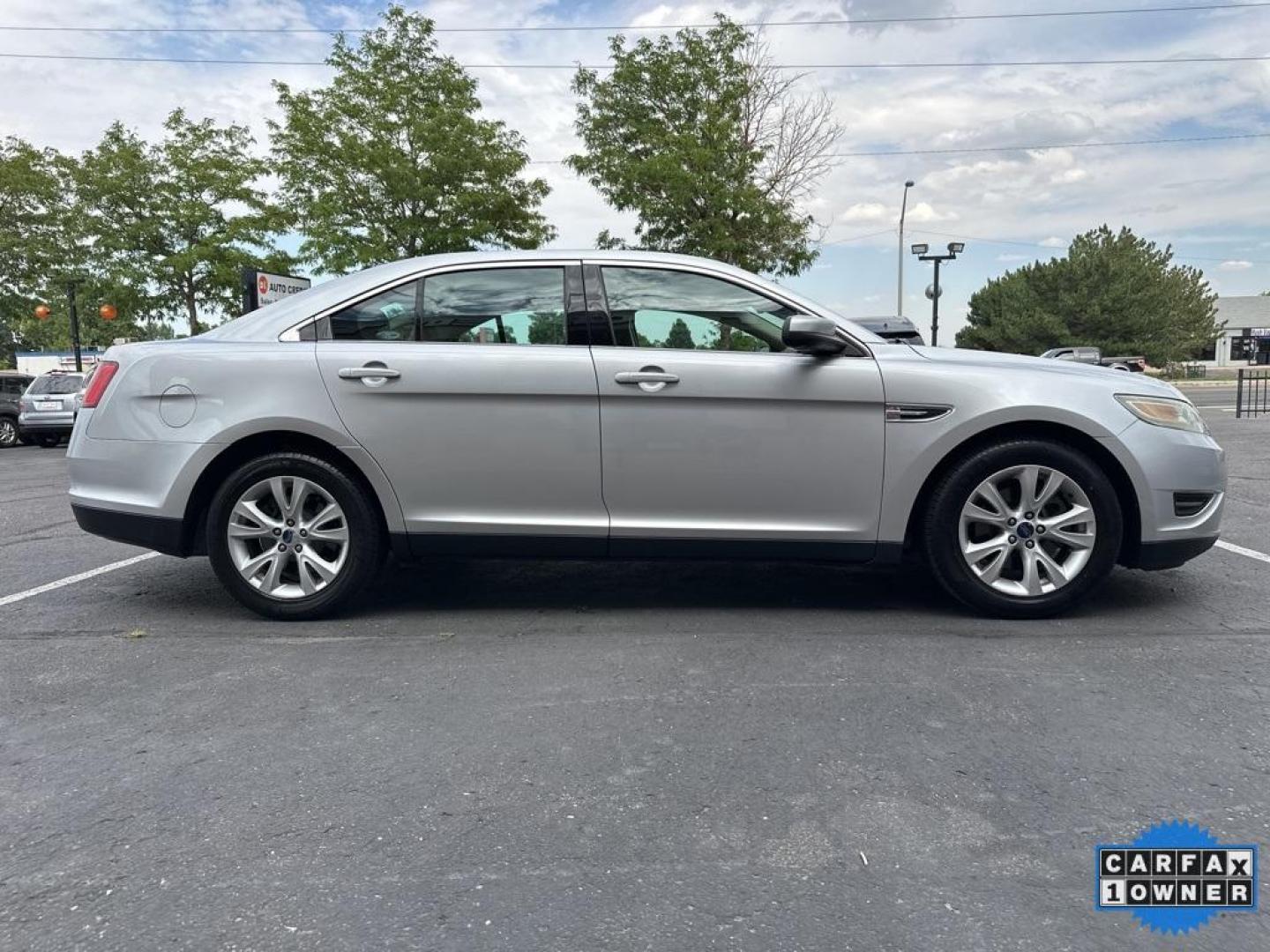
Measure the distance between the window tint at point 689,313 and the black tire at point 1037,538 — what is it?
3.32 ft

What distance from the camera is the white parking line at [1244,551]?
5.13 m

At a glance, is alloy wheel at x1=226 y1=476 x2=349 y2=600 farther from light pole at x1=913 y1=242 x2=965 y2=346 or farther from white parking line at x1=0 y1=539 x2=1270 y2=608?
light pole at x1=913 y1=242 x2=965 y2=346

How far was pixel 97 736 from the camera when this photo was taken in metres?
2.94

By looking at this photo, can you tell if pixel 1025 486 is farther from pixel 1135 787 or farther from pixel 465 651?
pixel 465 651

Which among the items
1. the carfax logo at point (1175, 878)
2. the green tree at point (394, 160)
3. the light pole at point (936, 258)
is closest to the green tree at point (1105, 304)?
the light pole at point (936, 258)

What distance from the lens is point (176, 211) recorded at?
78.0 ft

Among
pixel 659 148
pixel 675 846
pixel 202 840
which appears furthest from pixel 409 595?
pixel 659 148

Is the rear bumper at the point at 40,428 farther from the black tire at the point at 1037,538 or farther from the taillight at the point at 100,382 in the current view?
the black tire at the point at 1037,538

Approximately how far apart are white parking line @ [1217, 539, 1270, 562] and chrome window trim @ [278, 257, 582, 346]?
166 inches

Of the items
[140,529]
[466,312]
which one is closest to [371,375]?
[466,312]

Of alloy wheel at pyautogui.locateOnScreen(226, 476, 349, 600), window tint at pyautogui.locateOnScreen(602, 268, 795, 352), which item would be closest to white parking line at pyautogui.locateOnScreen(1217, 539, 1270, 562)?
window tint at pyautogui.locateOnScreen(602, 268, 795, 352)

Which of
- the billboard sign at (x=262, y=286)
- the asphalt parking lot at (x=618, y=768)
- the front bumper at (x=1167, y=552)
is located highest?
the billboard sign at (x=262, y=286)

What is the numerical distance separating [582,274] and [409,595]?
1912 mm

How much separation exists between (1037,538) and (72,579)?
5.19 metres
